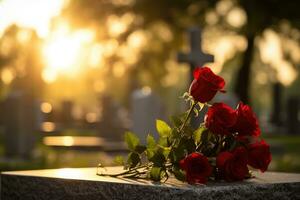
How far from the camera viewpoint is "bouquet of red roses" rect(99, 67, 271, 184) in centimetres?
354

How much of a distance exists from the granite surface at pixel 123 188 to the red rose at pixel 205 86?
0.46 metres

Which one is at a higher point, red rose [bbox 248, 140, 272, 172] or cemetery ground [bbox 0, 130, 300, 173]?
red rose [bbox 248, 140, 272, 172]

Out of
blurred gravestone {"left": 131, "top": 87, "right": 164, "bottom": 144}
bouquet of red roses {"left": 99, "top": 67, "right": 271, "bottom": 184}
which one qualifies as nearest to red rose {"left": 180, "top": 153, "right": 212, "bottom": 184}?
bouquet of red roses {"left": 99, "top": 67, "right": 271, "bottom": 184}

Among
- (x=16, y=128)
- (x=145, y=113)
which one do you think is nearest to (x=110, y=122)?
(x=16, y=128)

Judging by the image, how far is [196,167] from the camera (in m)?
3.46

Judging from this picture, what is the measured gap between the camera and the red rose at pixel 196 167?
3.42m

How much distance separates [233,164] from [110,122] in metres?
19.5

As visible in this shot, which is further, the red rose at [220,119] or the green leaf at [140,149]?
the green leaf at [140,149]

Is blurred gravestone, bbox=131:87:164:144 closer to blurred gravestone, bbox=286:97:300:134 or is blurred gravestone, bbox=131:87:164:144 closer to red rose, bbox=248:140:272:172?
red rose, bbox=248:140:272:172

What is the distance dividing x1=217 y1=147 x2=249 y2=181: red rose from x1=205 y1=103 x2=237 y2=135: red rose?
117 mm

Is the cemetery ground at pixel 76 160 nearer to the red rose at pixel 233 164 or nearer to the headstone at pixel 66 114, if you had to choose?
the red rose at pixel 233 164

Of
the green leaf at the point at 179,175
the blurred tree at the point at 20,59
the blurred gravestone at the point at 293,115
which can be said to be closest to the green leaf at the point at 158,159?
the green leaf at the point at 179,175

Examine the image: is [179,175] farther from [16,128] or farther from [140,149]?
[16,128]

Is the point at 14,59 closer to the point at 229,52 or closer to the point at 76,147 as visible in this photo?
the point at 229,52
